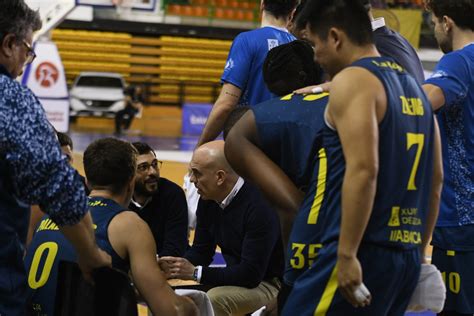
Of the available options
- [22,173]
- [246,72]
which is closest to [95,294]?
[22,173]

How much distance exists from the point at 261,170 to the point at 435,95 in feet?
3.75

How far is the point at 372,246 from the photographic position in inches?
115

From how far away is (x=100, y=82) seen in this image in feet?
93.5

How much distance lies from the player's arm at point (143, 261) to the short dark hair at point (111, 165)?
25 cm

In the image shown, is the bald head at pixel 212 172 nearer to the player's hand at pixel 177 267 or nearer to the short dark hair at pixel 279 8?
the player's hand at pixel 177 267

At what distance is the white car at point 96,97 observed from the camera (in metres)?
27.7

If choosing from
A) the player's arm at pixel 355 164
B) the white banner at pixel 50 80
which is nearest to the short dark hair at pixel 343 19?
the player's arm at pixel 355 164

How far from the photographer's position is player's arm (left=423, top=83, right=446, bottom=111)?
4004 mm

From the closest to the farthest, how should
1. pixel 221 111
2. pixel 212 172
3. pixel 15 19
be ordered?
pixel 15 19 < pixel 212 172 < pixel 221 111

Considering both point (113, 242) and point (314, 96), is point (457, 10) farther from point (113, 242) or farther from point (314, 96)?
point (113, 242)

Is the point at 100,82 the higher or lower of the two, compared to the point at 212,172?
lower

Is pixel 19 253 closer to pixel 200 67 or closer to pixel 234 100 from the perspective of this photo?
pixel 234 100

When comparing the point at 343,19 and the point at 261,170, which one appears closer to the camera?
the point at 343,19

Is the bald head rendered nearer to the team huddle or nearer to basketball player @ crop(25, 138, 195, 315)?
the team huddle
